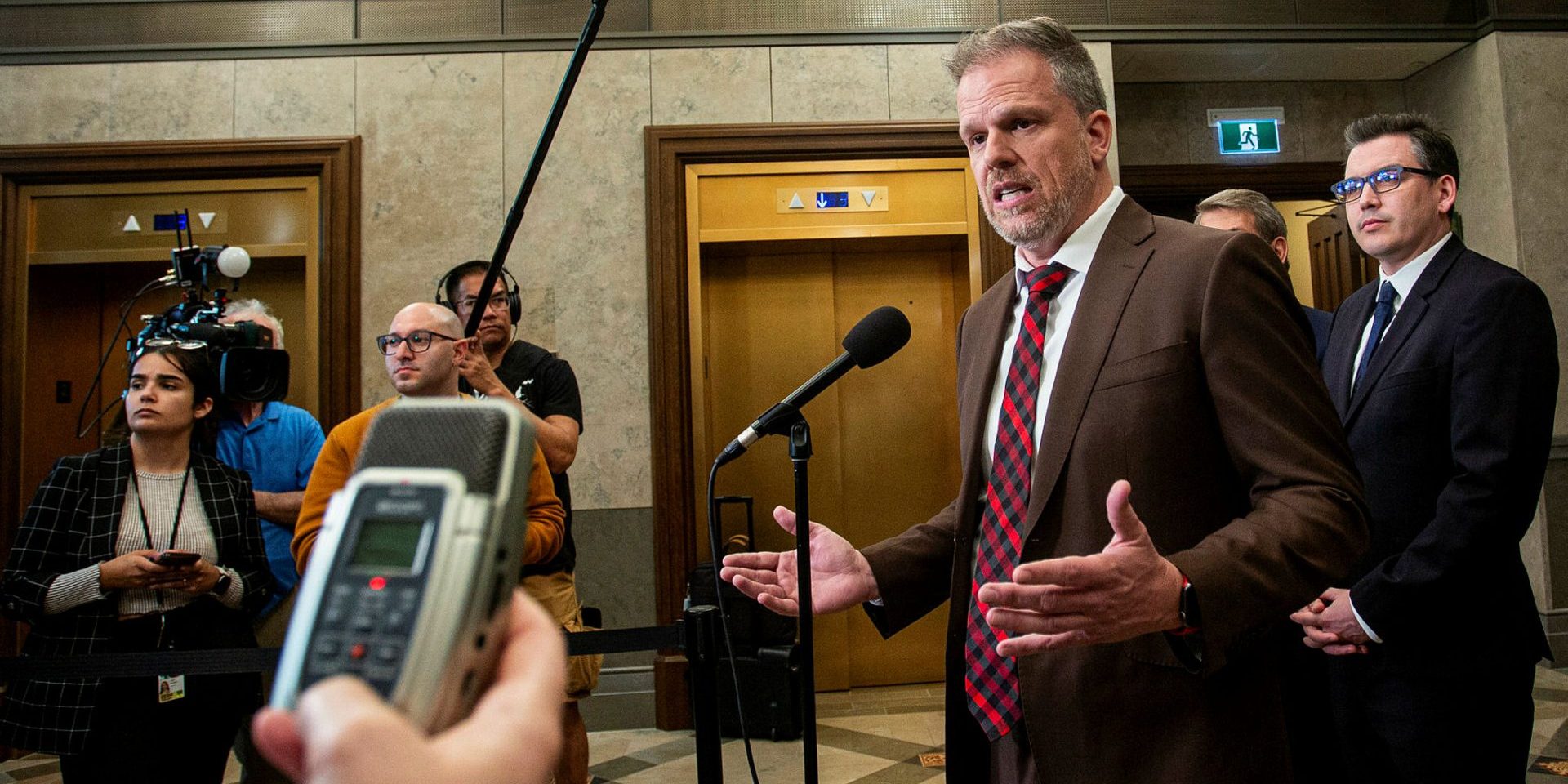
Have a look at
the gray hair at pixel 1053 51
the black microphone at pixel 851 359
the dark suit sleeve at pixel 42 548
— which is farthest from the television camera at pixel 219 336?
the gray hair at pixel 1053 51

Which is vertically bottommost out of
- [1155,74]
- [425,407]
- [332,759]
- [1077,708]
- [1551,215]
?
[1077,708]

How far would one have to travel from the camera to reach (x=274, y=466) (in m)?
3.22

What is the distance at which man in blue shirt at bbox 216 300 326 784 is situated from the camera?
9.73 feet

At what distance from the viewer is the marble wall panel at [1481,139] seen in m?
5.08

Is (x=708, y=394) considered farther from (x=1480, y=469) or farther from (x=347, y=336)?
(x=1480, y=469)

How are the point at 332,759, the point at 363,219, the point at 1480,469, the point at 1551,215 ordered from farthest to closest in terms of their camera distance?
1. the point at 1551,215
2. the point at 363,219
3. the point at 1480,469
4. the point at 332,759

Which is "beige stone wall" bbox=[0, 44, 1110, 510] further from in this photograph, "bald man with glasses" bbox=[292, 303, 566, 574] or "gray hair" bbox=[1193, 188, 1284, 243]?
"gray hair" bbox=[1193, 188, 1284, 243]

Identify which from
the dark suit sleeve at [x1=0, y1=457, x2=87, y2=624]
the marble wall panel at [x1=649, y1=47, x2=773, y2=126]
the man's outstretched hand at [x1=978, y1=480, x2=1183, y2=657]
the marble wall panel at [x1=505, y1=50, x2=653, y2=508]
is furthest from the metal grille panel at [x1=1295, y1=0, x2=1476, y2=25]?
the dark suit sleeve at [x1=0, y1=457, x2=87, y2=624]

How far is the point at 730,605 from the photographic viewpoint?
4.39 metres

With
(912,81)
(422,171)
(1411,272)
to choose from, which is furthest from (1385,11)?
(422,171)

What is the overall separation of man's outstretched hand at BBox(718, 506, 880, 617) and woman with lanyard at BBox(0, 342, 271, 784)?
5.55 ft

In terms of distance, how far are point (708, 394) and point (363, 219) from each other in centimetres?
185

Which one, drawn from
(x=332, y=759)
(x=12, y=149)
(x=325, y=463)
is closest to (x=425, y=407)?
(x=332, y=759)

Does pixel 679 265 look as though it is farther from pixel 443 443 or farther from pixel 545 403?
pixel 443 443
